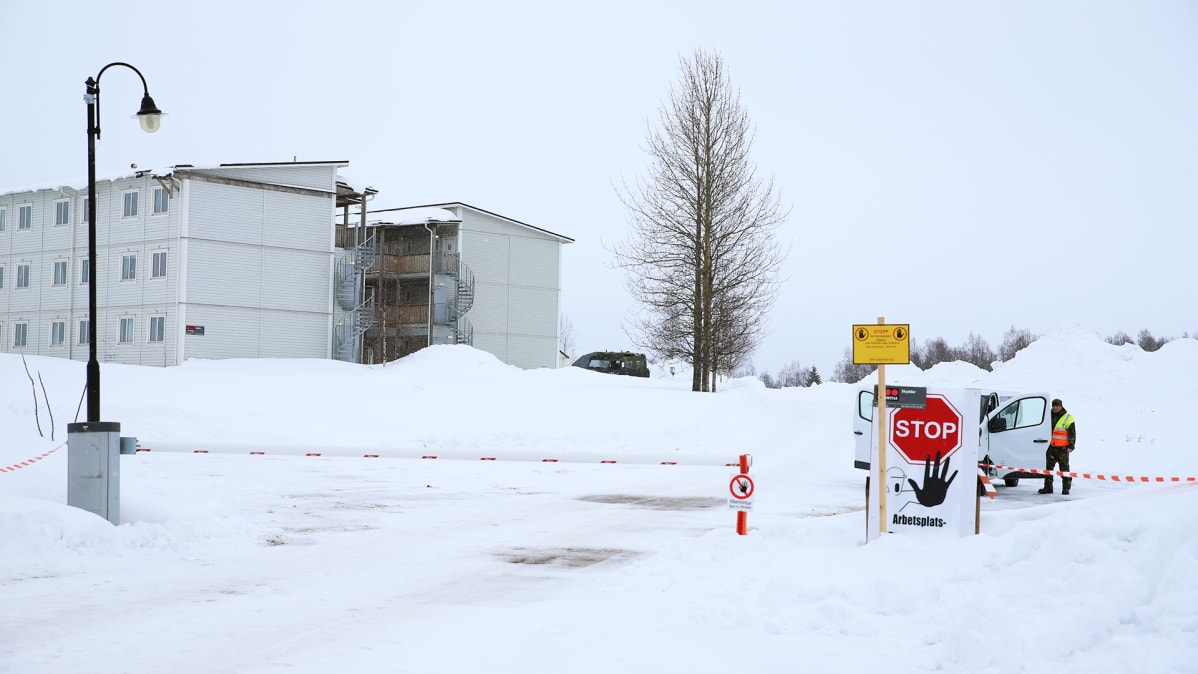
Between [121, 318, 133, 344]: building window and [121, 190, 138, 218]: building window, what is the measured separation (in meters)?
4.76

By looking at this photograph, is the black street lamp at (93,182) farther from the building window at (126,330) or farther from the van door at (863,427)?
the building window at (126,330)

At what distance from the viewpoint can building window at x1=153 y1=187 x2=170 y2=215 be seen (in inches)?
1751

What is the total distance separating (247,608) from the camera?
793 cm

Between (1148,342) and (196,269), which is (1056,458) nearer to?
(196,269)

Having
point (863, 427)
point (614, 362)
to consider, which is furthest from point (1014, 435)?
point (614, 362)

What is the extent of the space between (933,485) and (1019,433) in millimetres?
9316

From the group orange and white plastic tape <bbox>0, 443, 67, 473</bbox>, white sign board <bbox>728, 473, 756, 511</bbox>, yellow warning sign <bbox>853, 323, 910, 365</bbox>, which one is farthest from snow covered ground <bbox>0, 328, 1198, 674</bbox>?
yellow warning sign <bbox>853, 323, 910, 365</bbox>

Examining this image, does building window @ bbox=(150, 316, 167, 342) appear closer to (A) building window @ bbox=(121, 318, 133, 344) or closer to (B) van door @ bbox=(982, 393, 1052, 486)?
(A) building window @ bbox=(121, 318, 133, 344)

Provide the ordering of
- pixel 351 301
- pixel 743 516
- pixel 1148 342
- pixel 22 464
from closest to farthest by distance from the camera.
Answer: pixel 743 516, pixel 22 464, pixel 351 301, pixel 1148 342

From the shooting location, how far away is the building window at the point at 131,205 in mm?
45656

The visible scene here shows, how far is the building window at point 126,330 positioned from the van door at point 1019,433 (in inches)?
1530

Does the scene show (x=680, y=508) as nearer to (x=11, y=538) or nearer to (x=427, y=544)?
(x=427, y=544)

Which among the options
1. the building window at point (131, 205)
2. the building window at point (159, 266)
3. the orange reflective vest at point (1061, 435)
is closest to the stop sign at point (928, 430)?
the orange reflective vest at point (1061, 435)

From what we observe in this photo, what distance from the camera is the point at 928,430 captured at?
1020 centimetres
